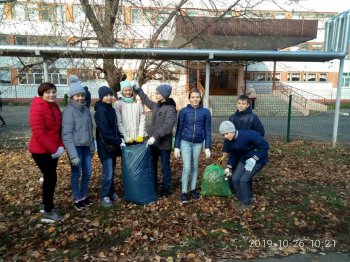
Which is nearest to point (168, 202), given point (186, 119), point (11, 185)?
point (186, 119)

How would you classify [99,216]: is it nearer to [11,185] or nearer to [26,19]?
[11,185]

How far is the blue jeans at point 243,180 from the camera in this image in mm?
3754

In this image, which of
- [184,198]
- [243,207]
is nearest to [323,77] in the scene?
[243,207]

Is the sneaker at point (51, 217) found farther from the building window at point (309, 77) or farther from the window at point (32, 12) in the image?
the building window at point (309, 77)

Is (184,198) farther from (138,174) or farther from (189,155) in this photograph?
(138,174)

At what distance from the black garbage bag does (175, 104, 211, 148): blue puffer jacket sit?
0.50m

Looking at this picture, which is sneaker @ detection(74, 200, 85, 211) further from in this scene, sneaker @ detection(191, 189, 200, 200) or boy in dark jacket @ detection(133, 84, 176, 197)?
sneaker @ detection(191, 189, 200, 200)

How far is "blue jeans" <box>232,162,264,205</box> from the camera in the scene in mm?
3754

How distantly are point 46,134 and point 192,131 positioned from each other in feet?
5.97

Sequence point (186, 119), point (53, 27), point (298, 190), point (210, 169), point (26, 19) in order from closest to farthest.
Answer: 1. point (186, 119)
2. point (210, 169)
3. point (298, 190)
4. point (53, 27)
5. point (26, 19)

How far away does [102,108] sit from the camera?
352 cm

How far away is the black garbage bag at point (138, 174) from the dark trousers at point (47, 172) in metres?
0.87

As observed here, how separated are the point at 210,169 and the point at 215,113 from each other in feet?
31.5

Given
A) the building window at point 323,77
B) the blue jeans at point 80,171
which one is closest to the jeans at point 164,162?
the blue jeans at point 80,171
